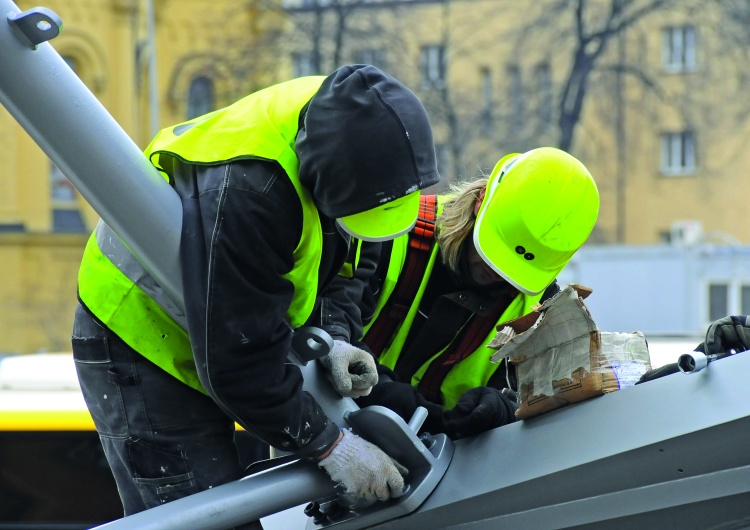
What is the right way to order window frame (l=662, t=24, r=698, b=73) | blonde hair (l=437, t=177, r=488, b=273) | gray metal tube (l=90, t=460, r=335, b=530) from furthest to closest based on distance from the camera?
window frame (l=662, t=24, r=698, b=73)
blonde hair (l=437, t=177, r=488, b=273)
gray metal tube (l=90, t=460, r=335, b=530)

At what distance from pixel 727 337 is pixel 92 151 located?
1252 mm

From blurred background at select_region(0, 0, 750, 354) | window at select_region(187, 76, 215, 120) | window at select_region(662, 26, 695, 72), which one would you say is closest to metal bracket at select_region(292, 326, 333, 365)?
blurred background at select_region(0, 0, 750, 354)

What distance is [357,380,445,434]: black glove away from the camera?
239 centimetres

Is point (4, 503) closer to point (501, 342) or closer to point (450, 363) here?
point (450, 363)

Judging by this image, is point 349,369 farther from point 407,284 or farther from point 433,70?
point 433,70

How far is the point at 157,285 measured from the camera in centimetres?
199

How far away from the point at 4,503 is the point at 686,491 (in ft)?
7.55

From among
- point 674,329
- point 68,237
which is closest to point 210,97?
point 68,237

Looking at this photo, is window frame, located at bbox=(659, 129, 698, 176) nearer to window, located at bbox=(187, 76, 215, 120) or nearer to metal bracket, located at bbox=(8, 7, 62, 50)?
window, located at bbox=(187, 76, 215, 120)

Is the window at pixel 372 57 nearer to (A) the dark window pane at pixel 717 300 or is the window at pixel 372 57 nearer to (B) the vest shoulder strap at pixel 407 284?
(A) the dark window pane at pixel 717 300

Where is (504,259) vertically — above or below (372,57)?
above

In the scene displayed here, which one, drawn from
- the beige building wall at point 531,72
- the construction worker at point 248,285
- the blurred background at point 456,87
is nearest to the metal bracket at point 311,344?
the construction worker at point 248,285

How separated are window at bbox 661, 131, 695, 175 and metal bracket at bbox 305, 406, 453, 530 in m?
25.2

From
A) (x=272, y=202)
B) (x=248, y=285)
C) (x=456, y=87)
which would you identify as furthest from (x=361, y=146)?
(x=456, y=87)
